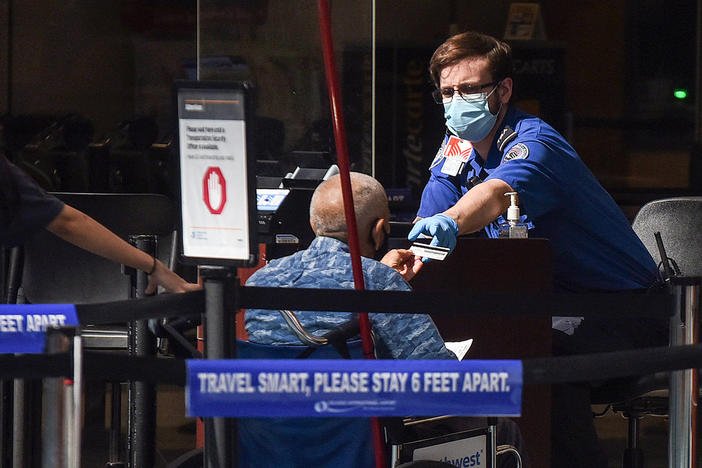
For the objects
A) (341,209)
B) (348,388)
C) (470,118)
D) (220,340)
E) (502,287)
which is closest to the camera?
(348,388)

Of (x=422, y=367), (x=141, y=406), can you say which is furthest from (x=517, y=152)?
(x=422, y=367)

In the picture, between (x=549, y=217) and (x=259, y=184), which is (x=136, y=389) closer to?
(x=259, y=184)

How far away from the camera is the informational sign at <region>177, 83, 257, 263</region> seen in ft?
8.47

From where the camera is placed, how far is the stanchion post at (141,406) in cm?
400

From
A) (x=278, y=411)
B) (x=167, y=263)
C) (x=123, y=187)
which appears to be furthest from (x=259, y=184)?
(x=123, y=187)

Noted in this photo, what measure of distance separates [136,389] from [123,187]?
14.8 feet

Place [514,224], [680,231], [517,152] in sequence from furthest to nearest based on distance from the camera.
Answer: [680,231], [517,152], [514,224]

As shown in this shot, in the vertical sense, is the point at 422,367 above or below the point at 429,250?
below

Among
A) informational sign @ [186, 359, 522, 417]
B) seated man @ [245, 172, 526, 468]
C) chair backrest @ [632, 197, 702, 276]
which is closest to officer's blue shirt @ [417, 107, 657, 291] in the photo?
chair backrest @ [632, 197, 702, 276]

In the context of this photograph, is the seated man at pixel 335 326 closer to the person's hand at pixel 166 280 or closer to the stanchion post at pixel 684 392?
the person's hand at pixel 166 280

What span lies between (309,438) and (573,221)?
49.1 inches

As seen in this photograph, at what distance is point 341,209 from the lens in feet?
10.1

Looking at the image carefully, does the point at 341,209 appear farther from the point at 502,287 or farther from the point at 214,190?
the point at 502,287

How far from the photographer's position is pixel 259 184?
4375 millimetres
